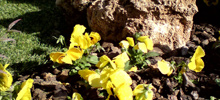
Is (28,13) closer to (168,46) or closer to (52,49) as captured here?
(52,49)

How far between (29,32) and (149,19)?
170cm

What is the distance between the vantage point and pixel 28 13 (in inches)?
142

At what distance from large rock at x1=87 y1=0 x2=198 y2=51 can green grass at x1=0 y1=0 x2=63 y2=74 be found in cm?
74

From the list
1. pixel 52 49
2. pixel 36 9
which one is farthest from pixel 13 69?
pixel 36 9

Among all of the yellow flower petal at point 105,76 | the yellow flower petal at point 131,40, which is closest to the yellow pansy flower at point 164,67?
the yellow flower petal at point 131,40

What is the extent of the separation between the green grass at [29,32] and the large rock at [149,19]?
0.74m

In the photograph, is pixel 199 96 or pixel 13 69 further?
pixel 13 69

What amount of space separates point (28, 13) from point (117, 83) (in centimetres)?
269

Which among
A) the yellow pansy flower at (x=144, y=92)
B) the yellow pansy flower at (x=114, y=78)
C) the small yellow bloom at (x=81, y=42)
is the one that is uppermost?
the small yellow bloom at (x=81, y=42)

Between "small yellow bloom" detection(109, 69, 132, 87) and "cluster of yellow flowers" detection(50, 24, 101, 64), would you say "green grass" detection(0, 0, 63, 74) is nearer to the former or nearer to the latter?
"cluster of yellow flowers" detection(50, 24, 101, 64)

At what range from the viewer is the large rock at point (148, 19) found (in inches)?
104

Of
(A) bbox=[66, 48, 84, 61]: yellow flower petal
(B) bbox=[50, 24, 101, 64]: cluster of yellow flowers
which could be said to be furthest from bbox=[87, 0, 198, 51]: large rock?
(A) bbox=[66, 48, 84, 61]: yellow flower petal

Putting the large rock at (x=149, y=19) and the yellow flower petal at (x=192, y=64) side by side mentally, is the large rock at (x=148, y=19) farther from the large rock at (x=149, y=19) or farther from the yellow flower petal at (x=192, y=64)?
the yellow flower petal at (x=192, y=64)

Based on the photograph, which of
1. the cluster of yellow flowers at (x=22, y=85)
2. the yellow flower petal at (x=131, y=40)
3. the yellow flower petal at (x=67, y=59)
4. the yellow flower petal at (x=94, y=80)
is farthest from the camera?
the yellow flower petal at (x=131, y=40)
